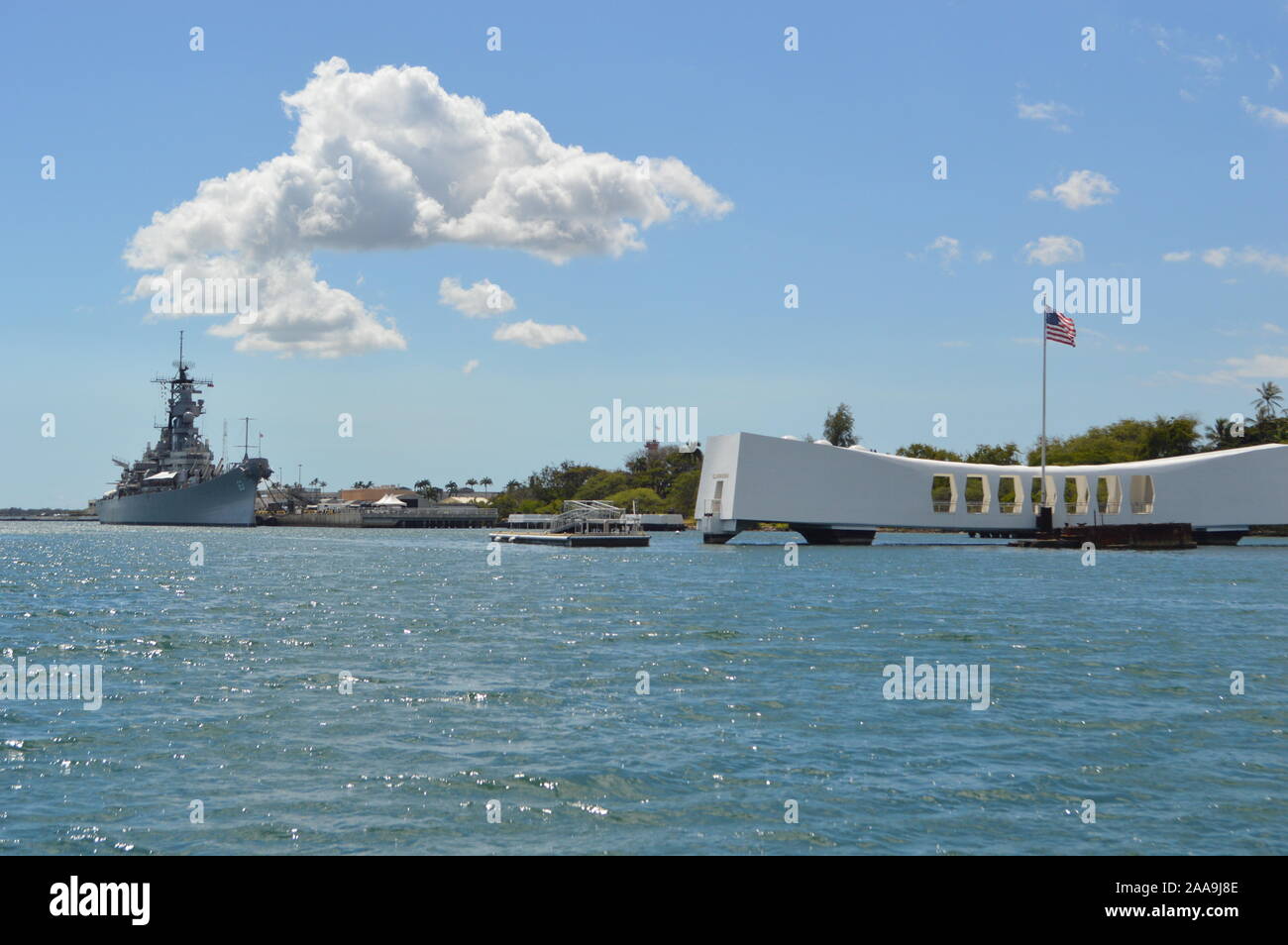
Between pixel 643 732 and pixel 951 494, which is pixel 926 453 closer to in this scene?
pixel 951 494

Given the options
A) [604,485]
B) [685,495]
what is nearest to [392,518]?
[604,485]

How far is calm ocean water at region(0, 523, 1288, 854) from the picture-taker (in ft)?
36.2

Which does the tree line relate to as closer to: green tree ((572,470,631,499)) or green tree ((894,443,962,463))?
green tree ((894,443,962,463))

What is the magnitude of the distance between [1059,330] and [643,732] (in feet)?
188

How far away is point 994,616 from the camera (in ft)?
104

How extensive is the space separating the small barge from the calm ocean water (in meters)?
46.9

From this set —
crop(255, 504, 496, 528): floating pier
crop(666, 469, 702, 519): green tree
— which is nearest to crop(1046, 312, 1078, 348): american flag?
crop(666, 469, 702, 519): green tree

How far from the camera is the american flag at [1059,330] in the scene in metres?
65.1

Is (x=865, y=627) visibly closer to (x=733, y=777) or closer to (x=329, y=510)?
(x=733, y=777)

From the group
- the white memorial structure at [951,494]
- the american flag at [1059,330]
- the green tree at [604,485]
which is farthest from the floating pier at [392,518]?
the american flag at [1059,330]

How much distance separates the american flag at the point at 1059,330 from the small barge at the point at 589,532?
32589 millimetres

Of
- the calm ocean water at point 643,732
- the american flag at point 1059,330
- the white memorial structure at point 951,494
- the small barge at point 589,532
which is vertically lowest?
the calm ocean water at point 643,732

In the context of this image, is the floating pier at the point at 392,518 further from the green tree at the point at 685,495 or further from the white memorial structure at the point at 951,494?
the white memorial structure at the point at 951,494
